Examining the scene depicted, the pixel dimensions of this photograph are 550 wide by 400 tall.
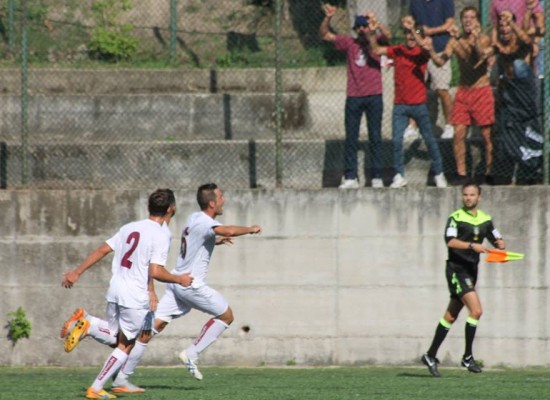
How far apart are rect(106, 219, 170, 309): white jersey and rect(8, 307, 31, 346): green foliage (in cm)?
392

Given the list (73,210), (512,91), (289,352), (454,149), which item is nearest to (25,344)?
(73,210)

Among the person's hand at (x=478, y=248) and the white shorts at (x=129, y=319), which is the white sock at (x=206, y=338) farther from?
the person's hand at (x=478, y=248)

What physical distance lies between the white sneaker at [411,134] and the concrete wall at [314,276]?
106cm

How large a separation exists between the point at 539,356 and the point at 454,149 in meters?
2.53

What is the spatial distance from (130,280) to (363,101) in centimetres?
483

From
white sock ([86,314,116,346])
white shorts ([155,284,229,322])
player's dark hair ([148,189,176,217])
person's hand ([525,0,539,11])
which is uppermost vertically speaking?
person's hand ([525,0,539,11])

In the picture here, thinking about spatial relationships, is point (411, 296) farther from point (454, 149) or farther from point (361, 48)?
point (361, 48)

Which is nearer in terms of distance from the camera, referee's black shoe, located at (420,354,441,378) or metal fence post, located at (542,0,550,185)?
referee's black shoe, located at (420,354,441,378)

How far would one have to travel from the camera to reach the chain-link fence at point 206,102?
14023mm

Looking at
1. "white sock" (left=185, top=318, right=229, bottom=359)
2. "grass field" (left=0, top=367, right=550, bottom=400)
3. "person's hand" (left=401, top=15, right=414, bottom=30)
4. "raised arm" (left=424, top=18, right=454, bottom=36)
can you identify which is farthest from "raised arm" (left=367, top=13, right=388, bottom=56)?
"white sock" (left=185, top=318, right=229, bottom=359)

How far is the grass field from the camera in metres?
10.1

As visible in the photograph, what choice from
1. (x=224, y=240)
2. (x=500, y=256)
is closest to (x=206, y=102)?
(x=224, y=240)

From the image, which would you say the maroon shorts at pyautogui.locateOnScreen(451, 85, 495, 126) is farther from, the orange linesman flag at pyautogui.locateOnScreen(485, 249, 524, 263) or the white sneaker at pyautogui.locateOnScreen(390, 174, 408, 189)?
the orange linesman flag at pyautogui.locateOnScreen(485, 249, 524, 263)

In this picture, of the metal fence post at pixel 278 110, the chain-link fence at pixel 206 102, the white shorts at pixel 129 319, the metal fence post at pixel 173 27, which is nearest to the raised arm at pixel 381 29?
the chain-link fence at pixel 206 102
